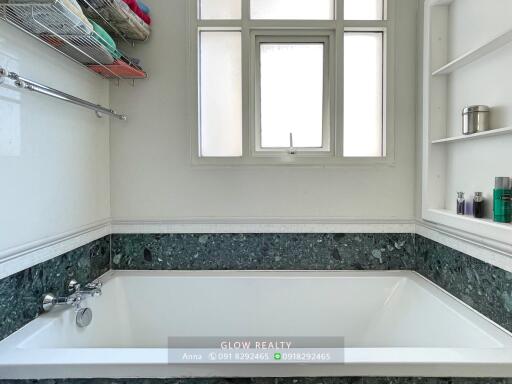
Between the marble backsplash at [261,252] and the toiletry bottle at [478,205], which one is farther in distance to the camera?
the marble backsplash at [261,252]

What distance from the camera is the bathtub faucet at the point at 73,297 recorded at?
1304mm

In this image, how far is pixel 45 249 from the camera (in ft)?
4.35

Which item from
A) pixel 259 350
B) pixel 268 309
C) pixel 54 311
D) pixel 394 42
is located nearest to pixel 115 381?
pixel 259 350

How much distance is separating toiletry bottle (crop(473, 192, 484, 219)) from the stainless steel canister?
0.88 ft

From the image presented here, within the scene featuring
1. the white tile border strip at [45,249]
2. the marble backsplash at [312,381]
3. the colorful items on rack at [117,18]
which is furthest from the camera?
the colorful items on rack at [117,18]

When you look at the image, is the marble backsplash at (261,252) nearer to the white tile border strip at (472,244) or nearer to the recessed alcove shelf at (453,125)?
the white tile border strip at (472,244)

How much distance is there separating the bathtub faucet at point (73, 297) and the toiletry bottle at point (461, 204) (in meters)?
1.70

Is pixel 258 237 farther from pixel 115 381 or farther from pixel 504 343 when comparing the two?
pixel 504 343

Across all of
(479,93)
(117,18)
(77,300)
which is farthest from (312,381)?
(117,18)

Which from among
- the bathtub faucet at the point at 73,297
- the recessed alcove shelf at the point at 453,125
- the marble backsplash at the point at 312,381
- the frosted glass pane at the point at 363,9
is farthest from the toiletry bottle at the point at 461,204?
the bathtub faucet at the point at 73,297

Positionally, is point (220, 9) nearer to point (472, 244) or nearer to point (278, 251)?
point (278, 251)

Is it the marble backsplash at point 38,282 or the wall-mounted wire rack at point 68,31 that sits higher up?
the wall-mounted wire rack at point 68,31

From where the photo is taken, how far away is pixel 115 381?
959 mm

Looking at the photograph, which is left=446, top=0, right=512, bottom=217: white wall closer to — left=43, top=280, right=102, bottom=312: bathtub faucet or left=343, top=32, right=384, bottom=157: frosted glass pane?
left=343, top=32, right=384, bottom=157: frosted glass pane
